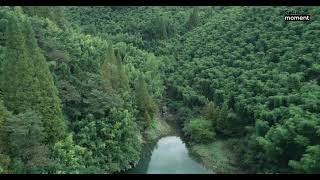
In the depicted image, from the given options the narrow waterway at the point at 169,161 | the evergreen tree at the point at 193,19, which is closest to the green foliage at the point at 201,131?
the narrow waterway at the point at 169,161

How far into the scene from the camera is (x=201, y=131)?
123ft

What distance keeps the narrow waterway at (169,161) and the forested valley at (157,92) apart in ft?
2.66

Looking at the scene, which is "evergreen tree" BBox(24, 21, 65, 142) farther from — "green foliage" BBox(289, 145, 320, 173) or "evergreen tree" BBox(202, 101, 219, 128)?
"evergreen tree" BBox(202, 101, 219, 128)

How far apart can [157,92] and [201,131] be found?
941 cm

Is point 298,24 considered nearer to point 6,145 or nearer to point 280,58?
point 280,58

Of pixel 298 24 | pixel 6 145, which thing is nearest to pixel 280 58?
pixel 298 24

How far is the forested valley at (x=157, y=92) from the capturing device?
25781mm

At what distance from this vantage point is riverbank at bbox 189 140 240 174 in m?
32.8

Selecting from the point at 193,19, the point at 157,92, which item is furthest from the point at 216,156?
the point at 193,19

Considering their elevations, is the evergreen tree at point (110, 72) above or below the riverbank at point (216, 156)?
above

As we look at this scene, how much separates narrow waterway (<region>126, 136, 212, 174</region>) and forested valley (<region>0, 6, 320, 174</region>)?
81cm

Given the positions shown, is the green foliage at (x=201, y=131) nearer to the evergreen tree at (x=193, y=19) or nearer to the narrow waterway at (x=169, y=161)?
the narrow waterway at (x=169, y=161)

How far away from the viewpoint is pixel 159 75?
50594 millimetres

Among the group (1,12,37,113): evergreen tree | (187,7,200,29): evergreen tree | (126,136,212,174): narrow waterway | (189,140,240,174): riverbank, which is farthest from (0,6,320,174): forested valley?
(187,7,200,29): evergreen tree
